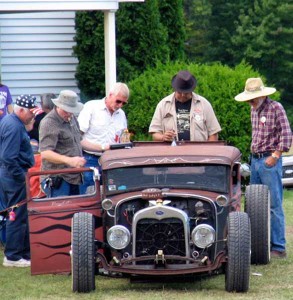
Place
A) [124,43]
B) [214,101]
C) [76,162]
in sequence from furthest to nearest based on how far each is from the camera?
[124,43] < [214,101] < [76,162]

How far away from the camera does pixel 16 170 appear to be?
1003 cm

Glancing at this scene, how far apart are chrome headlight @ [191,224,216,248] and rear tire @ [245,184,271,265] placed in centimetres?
106

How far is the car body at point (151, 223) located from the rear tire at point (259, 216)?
1.22ft

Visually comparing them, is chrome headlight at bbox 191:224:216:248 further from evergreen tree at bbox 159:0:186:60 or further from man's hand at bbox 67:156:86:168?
evergreen tree at bbox 159:0:186:60

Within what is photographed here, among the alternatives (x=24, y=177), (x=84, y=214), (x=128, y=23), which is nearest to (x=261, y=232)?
(x=84, y=214)

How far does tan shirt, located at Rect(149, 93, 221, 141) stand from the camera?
10.5 m

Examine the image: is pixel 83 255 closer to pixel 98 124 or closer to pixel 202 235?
pixel 202 235

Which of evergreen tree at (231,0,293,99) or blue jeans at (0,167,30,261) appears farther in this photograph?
evergreen tree at (231,0,293,99)

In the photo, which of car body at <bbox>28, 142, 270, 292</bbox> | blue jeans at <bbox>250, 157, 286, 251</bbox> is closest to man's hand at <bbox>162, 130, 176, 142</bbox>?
blue jeans at <bbox>250, 157, 286, 251</bbox>

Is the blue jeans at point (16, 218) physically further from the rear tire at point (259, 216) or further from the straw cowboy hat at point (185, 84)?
the rear tire at point (259, 216)

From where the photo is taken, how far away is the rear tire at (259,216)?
9.49 meters

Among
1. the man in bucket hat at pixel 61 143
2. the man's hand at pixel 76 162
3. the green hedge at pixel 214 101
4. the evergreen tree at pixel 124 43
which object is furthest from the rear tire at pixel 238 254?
the evergreen tree at pixel 124 43

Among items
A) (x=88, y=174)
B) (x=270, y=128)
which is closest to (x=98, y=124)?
(x=88, y=174)

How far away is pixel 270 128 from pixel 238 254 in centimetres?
231
